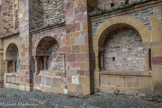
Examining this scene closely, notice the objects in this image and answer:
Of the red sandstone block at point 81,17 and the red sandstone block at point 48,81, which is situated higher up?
the red sandstone block at point 81,17

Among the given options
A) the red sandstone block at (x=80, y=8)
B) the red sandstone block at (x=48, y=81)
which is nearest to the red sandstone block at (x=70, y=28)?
the red sandstone block at (x=80, y=8)

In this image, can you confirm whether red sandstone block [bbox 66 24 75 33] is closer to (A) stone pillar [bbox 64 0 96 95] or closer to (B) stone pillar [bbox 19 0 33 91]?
(A) stone pillar [bbox 64 0 96 95]

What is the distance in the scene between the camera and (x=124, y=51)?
3826mm

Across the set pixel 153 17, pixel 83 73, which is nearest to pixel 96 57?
pixel 83 73

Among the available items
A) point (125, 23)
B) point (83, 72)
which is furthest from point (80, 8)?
point (83, 72)

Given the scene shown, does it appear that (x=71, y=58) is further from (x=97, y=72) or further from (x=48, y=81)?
(x=48, y=81)

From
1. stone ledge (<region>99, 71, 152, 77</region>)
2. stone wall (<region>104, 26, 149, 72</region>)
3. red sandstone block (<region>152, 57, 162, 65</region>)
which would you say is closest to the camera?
red sandstone block (<region>152, 57, 162, 65</region>)

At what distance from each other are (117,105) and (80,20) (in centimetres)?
280

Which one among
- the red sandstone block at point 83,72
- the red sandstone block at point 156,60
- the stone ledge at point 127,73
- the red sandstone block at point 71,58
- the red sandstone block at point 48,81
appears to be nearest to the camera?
the red sandstone block at point 156,60

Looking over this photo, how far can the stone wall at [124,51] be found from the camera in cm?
358

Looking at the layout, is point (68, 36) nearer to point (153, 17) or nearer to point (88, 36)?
point (88, 36)

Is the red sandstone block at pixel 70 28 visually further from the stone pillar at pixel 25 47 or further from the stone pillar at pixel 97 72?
the stone pillar at pixel 25 47

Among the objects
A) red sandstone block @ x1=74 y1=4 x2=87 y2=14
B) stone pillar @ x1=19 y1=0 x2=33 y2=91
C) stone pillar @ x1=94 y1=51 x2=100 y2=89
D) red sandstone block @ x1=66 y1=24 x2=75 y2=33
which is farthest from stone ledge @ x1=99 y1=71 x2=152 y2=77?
stone pillar @ x1=19 y1=0 x2=33 y2=91

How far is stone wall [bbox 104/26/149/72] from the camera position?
3.58 meters
